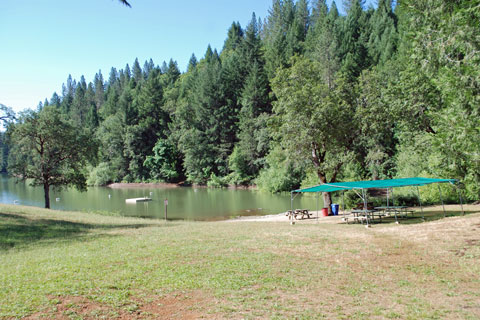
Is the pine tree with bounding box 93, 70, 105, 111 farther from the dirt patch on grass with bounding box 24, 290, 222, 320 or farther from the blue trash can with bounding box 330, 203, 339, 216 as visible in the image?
the dirt patch on grass with bounding box 24, 290, 222, 320

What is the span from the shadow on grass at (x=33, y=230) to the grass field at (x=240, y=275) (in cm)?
10

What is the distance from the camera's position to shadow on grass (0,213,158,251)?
44.2 ft

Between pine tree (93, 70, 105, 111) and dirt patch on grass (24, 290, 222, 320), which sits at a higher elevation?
pine tree (93, 70, 105, 111)

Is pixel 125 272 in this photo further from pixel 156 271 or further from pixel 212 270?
pixel 212 270

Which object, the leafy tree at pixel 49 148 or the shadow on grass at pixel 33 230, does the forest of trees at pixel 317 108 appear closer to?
the leafy tree at pixel 49 148

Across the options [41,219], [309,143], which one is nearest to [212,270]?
[41,219]

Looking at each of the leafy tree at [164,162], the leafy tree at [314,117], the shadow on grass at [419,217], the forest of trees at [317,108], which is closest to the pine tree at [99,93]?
the forest of trees at [317,108]

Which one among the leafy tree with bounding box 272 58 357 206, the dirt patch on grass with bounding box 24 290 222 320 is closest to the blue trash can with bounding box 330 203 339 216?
the leafy tree with bounding box 272 58 357 206

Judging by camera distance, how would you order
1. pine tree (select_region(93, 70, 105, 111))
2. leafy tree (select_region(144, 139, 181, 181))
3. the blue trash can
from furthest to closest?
pine tree (select_region(93, 70, 105, 111)) → leafy tree (select_region(144, 139, 181, 181)) → the blue trash can

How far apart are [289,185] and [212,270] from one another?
45.3 metres

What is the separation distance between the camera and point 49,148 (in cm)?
3303

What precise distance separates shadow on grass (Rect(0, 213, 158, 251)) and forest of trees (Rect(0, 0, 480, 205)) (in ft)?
49.1

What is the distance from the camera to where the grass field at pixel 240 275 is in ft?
22.1

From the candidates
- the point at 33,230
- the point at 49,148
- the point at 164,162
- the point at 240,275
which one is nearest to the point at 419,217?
the point at 240,275
